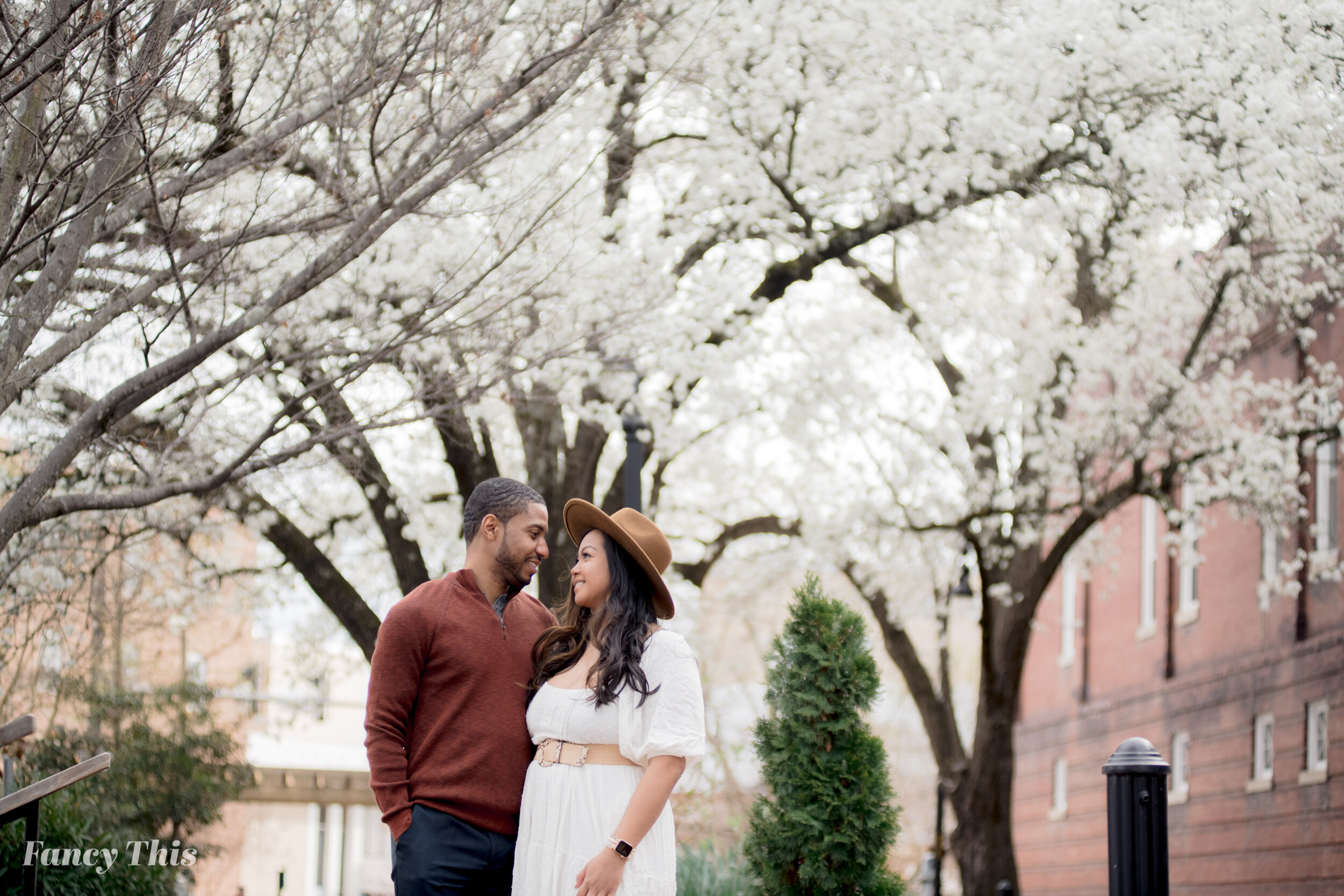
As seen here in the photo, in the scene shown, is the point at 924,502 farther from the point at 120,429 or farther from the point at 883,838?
the point at 120,429

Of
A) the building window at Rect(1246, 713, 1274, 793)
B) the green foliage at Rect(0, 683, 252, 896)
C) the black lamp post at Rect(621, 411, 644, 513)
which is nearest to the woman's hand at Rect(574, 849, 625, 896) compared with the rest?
the black lamp post at Rect(621, 411, 644, 513)

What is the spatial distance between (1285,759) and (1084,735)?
7315 mm

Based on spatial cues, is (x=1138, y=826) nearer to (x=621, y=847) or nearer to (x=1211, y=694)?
(x=621, y=847)

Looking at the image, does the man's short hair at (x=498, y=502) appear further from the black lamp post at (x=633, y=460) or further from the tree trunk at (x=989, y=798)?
the tree trunk at (x=989, y=798)

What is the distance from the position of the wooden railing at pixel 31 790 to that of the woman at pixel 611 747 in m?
2.89

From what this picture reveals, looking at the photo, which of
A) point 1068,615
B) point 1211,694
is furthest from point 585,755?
point 1068,615

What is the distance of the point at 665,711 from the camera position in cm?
395

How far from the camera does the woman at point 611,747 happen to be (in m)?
3.90

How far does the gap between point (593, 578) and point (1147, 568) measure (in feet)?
61.6

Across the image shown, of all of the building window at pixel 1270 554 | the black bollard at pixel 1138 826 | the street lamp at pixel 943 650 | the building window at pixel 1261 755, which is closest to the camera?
the black bollard at pixel 1138 826

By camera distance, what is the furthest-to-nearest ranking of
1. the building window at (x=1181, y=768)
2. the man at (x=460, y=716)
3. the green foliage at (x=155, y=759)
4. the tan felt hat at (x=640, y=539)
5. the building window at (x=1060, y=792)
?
the building window at (x=1060, y=792) < the building window at (x=1181, y=768) < the green foliage at (x=155, y=759) < the tan felt hat at (x=640, y=539) < the man at (x=460, y=716)

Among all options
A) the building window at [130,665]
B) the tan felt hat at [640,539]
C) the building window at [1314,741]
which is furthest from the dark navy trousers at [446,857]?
the building window at [130,665]

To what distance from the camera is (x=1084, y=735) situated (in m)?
23.5

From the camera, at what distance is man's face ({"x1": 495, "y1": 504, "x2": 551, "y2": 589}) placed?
4.46 metres
